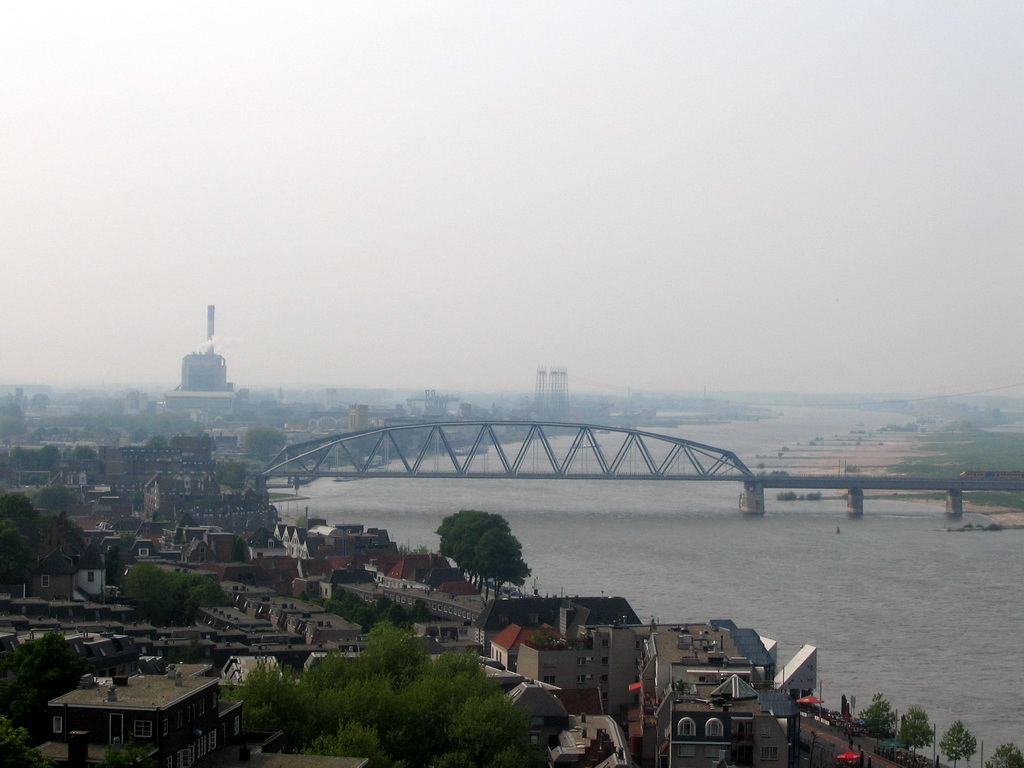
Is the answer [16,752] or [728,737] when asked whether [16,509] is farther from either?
[16,752]

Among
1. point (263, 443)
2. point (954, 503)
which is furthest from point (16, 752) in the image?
point (263, 443)

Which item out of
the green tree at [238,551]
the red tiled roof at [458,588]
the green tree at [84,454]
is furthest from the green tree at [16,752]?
the green tree at [84,454]

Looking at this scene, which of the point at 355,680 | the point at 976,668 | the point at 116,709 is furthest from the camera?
the point at 976,668

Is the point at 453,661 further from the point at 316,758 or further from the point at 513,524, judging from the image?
the point at 513,524

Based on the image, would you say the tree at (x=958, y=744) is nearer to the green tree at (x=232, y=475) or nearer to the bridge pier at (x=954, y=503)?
the bridge pier at (x=954, y=503)

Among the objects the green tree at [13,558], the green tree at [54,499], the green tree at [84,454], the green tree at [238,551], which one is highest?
the green tree at [84,454]

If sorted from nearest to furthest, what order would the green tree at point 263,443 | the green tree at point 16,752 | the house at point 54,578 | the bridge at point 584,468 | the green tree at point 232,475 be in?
1. the green tree at point 16,752
2. the house at point 54,578
3. the bridge at point 584,468
4. the green tree at point 232,475
5. the green tree at point 263,443

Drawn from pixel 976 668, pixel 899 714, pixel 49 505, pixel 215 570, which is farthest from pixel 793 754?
pixel 49 505
